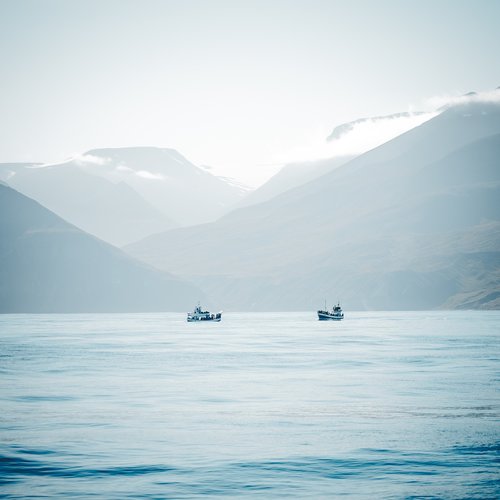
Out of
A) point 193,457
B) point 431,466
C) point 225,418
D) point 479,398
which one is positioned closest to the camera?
point 431,466

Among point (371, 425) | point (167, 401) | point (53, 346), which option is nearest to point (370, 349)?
point (53, 346)

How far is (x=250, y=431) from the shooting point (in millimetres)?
48219

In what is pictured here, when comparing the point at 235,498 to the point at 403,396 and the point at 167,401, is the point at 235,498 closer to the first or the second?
the point at 167,401

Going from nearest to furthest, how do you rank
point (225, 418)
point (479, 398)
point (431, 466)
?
1. point (431, 466)
2. point (225, 418)
3. point (479, 398)

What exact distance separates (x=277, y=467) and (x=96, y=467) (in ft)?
29.0

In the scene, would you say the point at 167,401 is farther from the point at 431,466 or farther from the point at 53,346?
the point at 53,346

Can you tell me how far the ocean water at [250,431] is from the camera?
116 ft

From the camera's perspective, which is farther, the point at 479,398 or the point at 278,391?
the point at 278,391

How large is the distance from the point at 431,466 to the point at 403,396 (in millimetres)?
27100

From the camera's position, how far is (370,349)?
128 meters

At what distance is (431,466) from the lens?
126 ft

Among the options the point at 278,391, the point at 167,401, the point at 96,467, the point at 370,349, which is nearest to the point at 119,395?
the point at 167,401

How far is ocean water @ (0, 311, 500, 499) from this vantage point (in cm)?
3538

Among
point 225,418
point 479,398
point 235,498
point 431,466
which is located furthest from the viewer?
point 479,398
